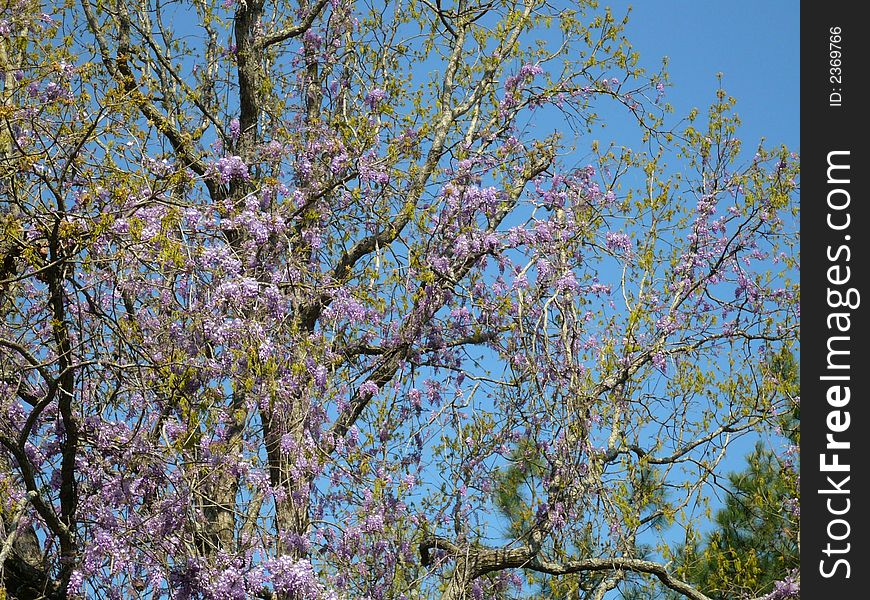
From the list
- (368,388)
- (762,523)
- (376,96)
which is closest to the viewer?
(368,388)

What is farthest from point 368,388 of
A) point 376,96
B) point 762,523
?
point 762,523

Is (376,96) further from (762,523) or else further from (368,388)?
(762,523)

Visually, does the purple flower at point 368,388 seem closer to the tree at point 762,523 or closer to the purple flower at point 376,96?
the purple flower at point 376,96

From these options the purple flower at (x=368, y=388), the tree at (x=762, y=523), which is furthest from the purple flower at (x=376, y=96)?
the tree at (x=762, y=523)

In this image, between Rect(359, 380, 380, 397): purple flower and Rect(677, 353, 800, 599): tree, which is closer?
Rect(359, 380, 380, 397): purple flower

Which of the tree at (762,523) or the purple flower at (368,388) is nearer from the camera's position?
the purple flower at (368,388)

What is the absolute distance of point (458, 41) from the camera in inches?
380

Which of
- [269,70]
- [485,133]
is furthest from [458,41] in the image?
[269,70]

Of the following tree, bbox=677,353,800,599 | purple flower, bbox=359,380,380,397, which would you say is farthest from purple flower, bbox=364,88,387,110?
tree, bbox=677,353,800,599

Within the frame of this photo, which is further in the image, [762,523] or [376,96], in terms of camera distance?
[762,523]

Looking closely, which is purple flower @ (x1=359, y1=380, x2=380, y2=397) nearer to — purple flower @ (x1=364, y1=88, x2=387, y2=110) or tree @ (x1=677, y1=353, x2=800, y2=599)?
purple flower @ (x1=364, y1=88, x2=387, y2=110)

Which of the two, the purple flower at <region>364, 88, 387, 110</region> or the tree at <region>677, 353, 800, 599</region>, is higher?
the purple flower at <region>364, 88, 387, 110</region>

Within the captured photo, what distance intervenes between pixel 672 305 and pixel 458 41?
298 centimetres
